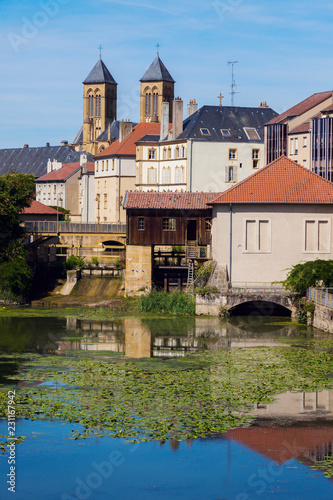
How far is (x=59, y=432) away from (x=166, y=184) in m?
62.1

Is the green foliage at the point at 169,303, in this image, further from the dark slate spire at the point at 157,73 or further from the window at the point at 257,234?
the dark slate spire at the point at 157,73

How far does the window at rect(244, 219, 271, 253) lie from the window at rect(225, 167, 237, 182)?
2857 centimetres

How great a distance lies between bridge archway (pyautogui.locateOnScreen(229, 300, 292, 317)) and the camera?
46938 mm

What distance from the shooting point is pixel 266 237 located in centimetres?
4769

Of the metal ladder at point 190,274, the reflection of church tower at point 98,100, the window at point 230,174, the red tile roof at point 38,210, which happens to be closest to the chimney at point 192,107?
the window at point 230,174

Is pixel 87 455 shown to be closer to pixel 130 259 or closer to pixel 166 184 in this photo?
pixel 130 259

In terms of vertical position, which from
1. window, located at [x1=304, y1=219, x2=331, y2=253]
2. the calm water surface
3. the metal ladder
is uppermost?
window, located at [x1=304, y1=219, x2=331, y2=253]

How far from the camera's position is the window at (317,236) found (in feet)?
156

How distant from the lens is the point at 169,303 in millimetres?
46875

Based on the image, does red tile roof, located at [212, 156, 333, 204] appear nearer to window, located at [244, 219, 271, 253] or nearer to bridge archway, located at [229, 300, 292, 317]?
window, located at [244, 219, 271, 253]

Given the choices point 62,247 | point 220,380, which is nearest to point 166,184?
point 62,247

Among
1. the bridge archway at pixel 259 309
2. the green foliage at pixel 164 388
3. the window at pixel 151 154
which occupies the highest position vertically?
the window at pixel 151 154

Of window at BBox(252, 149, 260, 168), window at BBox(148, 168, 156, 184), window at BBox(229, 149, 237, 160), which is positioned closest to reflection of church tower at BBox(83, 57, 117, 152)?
window at BBox(148, 168, 156, 184)

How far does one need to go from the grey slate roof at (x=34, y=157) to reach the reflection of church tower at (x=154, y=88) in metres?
13.0
